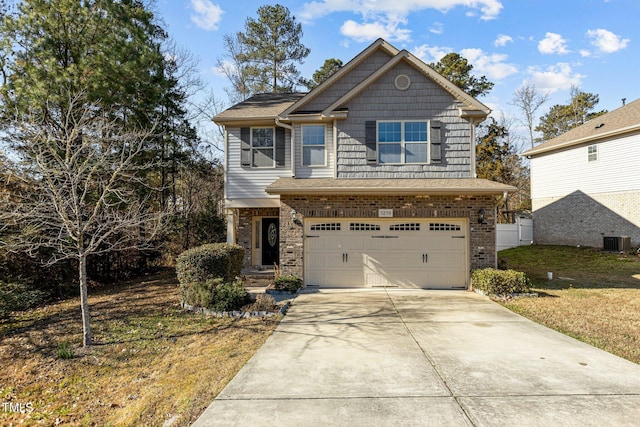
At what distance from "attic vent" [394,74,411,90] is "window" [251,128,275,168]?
472 centimetres

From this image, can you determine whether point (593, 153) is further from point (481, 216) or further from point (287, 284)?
point (287, 284)

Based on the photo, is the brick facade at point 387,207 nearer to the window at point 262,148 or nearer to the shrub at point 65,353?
the window at point 262,148

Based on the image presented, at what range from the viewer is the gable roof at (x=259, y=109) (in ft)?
40.5

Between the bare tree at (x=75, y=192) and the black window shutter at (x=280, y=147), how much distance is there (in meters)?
4.11

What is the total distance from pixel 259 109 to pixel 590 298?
40.2 feet

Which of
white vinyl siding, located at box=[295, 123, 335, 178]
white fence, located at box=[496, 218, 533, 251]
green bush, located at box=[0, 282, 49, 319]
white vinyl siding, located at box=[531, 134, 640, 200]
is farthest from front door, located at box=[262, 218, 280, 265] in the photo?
white vinyl siding, located at box=[531, 134, 640, 200]

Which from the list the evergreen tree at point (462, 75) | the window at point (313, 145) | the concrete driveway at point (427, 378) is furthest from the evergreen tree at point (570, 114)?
the concrete driveway at point (427, 378)

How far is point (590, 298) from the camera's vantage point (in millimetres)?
9156

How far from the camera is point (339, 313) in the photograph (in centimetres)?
788

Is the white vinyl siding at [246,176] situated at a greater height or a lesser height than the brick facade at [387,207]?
greater

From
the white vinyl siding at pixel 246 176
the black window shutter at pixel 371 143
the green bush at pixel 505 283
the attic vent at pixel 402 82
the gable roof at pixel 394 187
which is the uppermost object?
the attic vent at pixel 402 82

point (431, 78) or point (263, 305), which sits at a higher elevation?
point (431, 78)

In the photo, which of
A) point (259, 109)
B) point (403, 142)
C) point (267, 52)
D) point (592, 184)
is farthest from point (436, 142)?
point (267, 52)

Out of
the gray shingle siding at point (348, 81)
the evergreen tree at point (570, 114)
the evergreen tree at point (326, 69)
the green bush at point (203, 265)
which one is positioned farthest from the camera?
the evergreen tree at point (570, 114)
